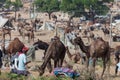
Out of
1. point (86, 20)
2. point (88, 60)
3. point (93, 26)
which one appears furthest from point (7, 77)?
point (86, 20)

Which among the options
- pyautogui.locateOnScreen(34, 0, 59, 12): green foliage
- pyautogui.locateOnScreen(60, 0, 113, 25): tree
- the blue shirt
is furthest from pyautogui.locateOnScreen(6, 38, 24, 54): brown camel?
pyautogui.locateOnScreen(34, 0, 59, 12): green foliage

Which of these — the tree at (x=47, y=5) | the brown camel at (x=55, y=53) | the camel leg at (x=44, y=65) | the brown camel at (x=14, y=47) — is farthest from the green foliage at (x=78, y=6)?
the camel leg at (x=44, y=65)

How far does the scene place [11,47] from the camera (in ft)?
62.8

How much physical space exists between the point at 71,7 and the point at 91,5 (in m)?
3.31

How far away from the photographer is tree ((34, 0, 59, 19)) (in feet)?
199

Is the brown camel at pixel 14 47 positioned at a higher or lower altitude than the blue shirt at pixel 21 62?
lower

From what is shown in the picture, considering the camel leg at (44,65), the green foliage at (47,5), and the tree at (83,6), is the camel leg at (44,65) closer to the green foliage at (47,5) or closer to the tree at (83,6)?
the tree at (83,6)

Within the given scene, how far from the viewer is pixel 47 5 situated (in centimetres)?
6091

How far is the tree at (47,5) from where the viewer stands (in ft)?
199

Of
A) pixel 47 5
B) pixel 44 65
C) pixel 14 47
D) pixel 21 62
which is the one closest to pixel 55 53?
pixel 44 65

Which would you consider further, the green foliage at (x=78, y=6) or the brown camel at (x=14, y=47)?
the green foliage at (x=78, y=6)

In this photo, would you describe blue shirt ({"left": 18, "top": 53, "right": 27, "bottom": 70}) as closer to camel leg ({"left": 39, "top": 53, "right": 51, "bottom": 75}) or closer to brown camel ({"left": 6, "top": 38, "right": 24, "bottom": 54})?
camel leg ({"left": 39, "top": 53, "right": 51, "bottom": 75})

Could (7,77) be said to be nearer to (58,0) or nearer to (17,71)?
(17,71)

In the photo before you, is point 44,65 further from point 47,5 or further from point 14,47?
point 47,5
